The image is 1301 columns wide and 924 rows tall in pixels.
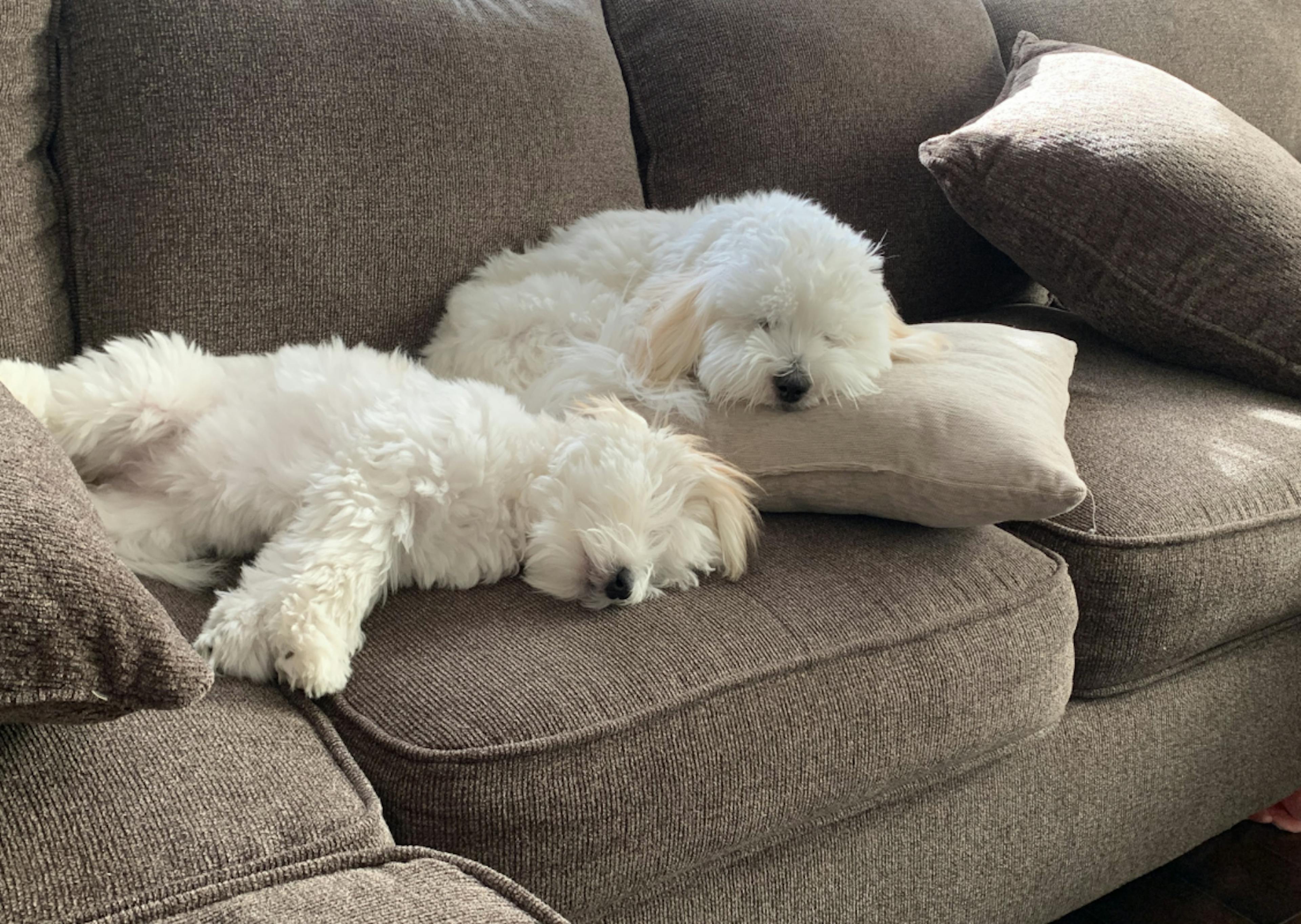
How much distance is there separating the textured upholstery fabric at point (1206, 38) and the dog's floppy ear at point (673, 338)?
1252 millimetres

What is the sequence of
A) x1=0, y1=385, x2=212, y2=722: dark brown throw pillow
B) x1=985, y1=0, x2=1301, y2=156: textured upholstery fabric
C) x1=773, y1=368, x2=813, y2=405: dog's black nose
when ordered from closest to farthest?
x1=0, y1=385, x2=212, y2=722: dark brown throw pillow < x1=773, y1=368, x2=813, y2=405: dog's black nose < x1=985, y1=0, x2=1301, y2=156: textured upholstery fabric

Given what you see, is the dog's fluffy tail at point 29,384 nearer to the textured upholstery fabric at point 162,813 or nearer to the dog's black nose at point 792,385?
the textured upholstery fabric at point 162,813

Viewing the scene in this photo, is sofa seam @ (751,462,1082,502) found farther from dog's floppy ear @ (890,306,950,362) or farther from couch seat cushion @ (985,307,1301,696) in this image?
dog's floppy ear @ (890,306,950,362)

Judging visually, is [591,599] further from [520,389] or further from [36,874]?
[36,874]

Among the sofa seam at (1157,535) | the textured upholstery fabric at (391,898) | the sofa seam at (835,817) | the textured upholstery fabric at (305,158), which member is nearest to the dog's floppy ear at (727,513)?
the sofa seam at (835,817)

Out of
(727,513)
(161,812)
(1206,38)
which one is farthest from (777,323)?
(1206,38)

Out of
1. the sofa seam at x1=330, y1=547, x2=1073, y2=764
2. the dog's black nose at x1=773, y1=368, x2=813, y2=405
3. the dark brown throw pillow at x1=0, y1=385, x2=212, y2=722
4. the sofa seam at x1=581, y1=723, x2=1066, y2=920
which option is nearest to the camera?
the dark brown throw pillow at x1=0, y1=385, x2=212, y2=722

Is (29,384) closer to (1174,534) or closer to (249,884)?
(249,884)

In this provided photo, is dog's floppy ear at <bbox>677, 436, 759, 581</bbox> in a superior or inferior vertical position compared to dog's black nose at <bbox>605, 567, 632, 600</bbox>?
superior

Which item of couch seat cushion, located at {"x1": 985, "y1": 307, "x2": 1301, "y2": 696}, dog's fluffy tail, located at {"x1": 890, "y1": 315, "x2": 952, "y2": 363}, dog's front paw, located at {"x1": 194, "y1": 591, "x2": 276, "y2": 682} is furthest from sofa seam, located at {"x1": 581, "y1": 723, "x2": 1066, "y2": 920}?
dog's fluffy tail, located at {"x1": 890, "y1": 315, "x2": 952, "y2": 363}

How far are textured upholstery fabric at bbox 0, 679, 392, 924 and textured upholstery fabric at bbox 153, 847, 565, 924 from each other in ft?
0.07

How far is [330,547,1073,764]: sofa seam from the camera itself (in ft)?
2.98

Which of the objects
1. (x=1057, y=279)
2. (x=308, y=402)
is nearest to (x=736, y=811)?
(x=308, y=402)

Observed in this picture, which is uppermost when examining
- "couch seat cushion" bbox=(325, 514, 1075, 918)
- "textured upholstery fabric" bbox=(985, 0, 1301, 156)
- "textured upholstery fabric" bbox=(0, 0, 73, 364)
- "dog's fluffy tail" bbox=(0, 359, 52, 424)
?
"textured upholstery fabric" bbox=(985, 0, 1301, 156)
